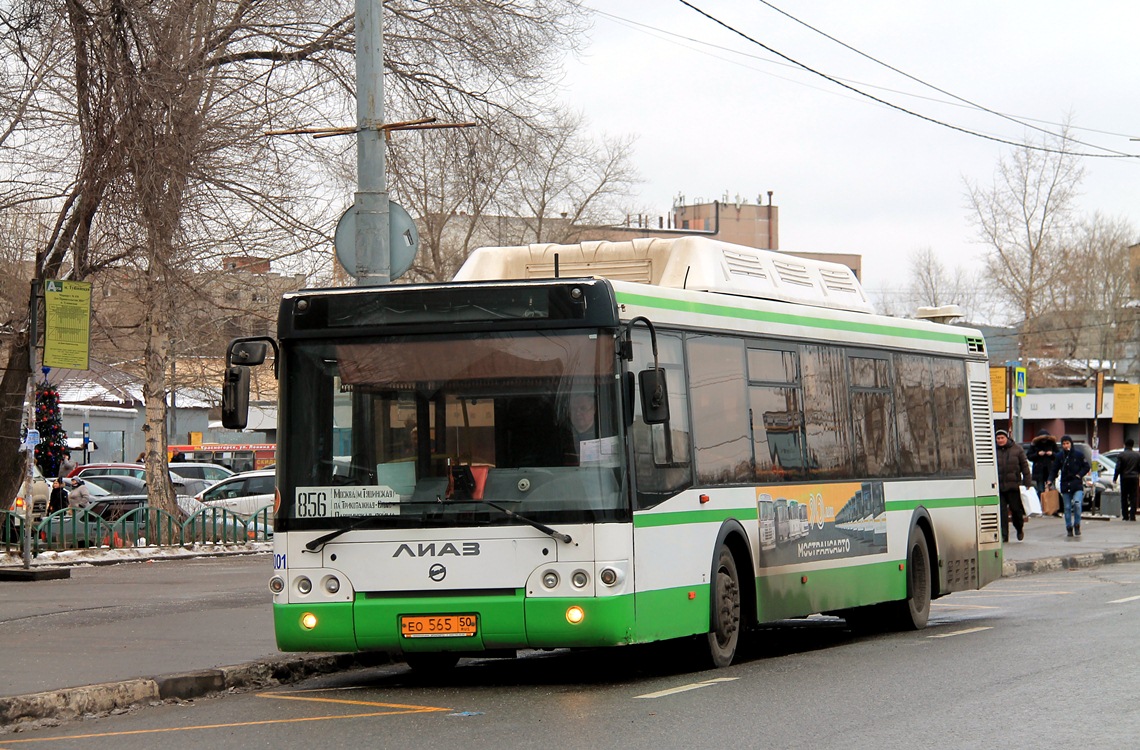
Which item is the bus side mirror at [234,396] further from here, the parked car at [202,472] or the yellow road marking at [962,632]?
the parked car at [202,472]

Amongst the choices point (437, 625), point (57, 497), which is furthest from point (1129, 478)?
point (437, 625)

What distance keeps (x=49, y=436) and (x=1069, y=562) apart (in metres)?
19.0

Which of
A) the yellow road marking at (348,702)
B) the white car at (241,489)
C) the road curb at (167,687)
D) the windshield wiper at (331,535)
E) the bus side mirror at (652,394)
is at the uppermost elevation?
the bus side mirror at (652,394)

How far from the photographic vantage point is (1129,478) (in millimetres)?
36250

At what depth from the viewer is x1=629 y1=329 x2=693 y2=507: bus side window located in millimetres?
10938

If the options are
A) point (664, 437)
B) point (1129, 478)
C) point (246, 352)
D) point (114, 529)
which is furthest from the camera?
point (1129, 478)

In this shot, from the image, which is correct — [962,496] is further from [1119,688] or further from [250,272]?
[250,272]

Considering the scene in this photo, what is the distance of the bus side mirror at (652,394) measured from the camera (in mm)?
10609

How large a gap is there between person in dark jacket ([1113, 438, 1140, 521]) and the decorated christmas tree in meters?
22.5

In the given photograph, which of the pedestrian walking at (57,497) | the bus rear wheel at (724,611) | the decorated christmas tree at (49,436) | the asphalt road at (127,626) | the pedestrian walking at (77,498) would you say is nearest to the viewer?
the asphalt road at (127,626)

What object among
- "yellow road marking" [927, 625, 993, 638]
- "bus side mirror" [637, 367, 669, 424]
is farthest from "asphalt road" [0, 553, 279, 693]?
"yellow road marking" [927, 625, 993, 638]

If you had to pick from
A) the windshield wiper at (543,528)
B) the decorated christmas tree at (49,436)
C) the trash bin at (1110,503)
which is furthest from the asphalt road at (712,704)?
the trash bin at (1110,503)

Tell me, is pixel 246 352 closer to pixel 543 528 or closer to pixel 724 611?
pixel 543 528

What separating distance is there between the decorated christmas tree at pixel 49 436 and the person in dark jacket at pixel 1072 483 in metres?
18.8
